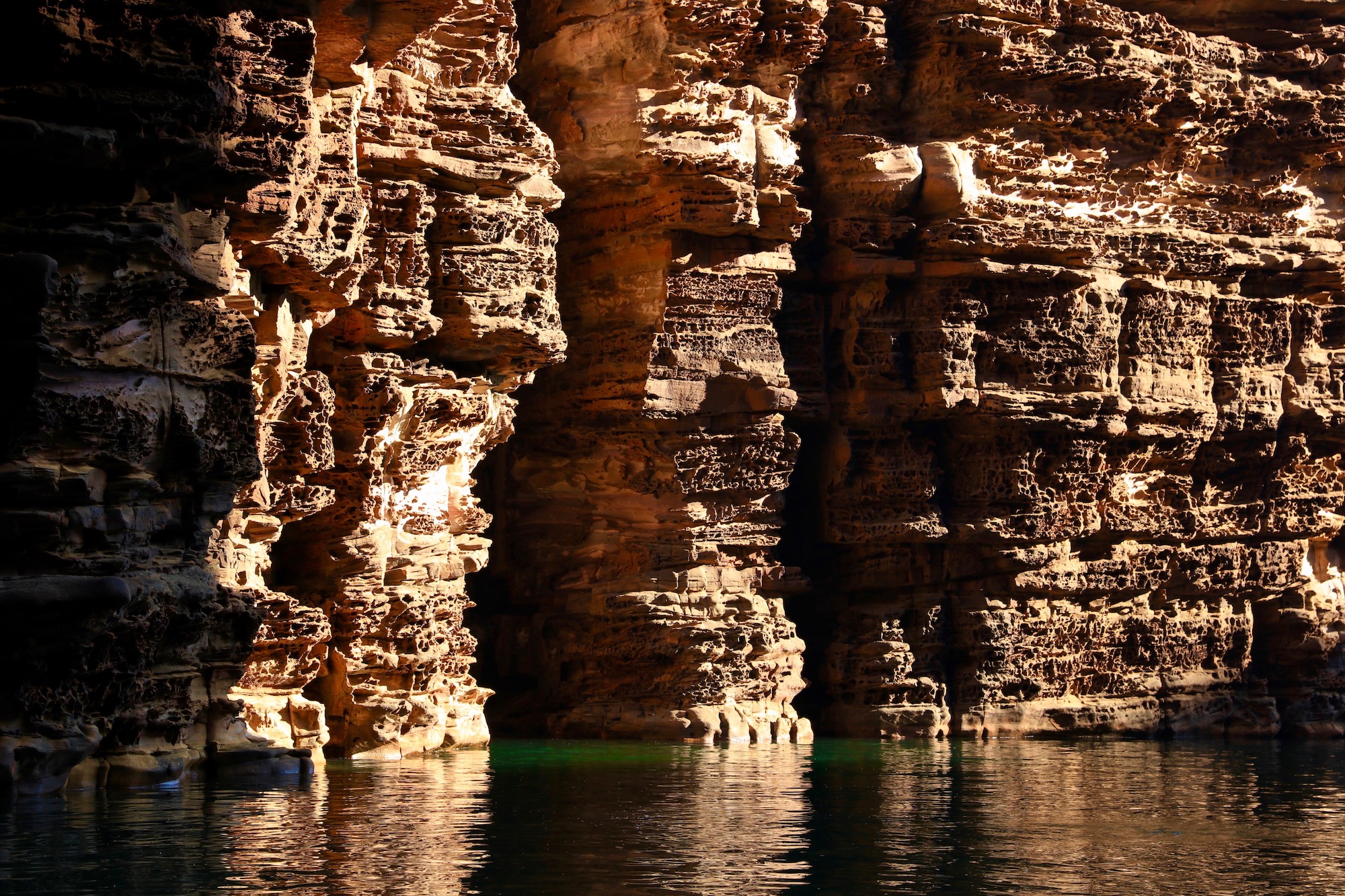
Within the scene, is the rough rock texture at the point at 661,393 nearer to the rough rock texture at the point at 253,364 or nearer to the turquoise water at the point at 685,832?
the rough rock texture at the point at 253,364

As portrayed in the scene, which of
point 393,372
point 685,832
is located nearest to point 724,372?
point 393,372

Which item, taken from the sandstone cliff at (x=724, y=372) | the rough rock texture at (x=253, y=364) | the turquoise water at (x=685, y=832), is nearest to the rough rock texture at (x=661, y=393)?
the sandstone cliff at (x=724, y=372)

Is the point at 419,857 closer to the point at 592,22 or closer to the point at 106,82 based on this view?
the point at 106,82

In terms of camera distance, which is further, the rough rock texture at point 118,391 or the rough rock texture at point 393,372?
the rough rock texture at point 393,372

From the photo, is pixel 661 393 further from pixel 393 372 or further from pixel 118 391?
pixel 118 391

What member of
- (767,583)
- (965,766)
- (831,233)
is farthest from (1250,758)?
(831,233)

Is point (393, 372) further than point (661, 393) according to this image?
No

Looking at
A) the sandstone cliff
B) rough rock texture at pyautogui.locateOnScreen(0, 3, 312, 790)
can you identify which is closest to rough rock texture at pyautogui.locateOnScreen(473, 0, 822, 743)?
the sandstone cliff

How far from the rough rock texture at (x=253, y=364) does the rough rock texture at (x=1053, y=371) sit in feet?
16.9

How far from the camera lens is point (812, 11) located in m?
22.3

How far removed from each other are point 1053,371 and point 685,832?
12637mm

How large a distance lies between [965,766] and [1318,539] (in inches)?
406

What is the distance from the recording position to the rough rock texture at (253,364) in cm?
1162

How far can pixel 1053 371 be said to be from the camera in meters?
23.5
